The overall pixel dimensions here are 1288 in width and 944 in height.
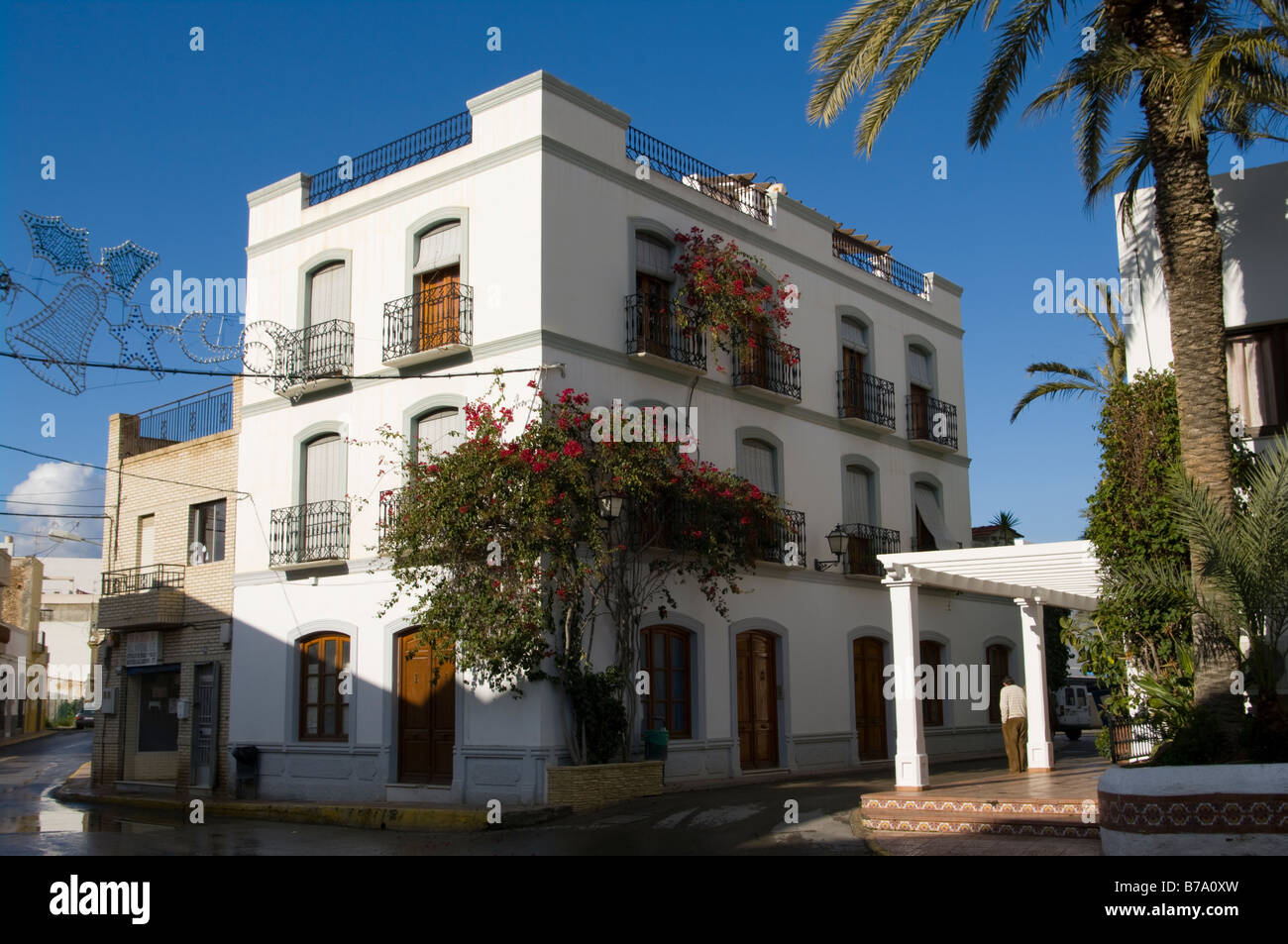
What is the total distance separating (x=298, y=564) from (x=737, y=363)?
8482 millimetres

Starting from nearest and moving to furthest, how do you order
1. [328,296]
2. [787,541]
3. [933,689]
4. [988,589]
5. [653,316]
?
[988,589] → [653,316] → [328,296] → [787,541] → [933,689]

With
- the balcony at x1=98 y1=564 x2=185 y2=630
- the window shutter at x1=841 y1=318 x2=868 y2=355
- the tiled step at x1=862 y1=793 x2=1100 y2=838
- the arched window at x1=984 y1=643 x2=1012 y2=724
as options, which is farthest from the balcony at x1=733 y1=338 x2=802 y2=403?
the balcony at x1=98 y1=564 x2=185 y2=630

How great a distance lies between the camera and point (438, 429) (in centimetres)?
1948

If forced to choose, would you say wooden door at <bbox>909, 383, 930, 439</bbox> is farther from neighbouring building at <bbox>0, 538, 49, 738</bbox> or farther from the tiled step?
neighbouring building at <bbox>0, 538, 49, 738</bbox>

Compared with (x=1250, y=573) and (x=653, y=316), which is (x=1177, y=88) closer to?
(x=1250, y=573)

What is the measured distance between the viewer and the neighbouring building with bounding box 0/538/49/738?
55.1 m

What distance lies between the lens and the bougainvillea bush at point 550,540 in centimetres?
1683

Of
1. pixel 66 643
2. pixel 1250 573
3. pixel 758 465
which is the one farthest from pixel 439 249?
pixel 66 643

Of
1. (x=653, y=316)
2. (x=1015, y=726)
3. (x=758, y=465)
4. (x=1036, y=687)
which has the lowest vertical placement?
(x=1015, y=726)

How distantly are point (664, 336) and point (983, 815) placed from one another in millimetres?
9705

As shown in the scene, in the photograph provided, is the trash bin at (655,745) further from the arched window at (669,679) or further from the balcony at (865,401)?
the balcony at (865,401)

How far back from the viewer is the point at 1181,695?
1372 cm

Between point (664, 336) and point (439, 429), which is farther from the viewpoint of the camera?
point (664, 336)
